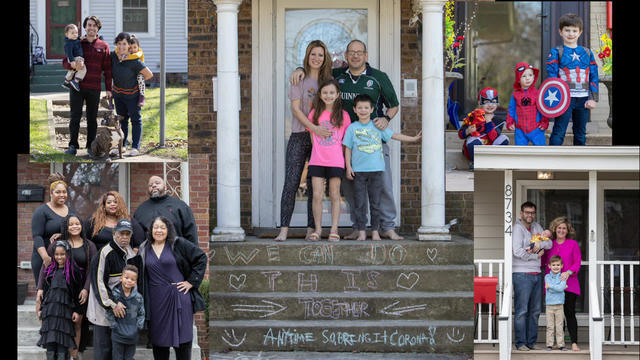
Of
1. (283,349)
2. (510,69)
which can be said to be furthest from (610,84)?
(510,69)

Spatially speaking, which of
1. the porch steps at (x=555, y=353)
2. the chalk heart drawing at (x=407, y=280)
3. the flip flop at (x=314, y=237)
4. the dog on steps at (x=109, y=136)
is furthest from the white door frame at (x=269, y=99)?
the dog on steps at (x=109, y=136)

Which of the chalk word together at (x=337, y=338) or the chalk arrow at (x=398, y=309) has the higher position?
the chalk arrow at (x=398, y=309)

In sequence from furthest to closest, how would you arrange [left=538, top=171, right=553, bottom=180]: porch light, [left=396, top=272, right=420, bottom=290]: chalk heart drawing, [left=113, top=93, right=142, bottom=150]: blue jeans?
1. [left=538, top=171, right=553, bottom=180]: porch light
2. [left=396, top=272, right=420, bottom=290]: chalk heart drawing
3. [left=113, top=93, right=142, bottom=150]: blue jeans

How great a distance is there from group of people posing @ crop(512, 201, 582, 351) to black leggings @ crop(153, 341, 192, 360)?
2971 millimetres

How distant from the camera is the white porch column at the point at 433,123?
8141mm

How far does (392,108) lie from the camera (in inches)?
332

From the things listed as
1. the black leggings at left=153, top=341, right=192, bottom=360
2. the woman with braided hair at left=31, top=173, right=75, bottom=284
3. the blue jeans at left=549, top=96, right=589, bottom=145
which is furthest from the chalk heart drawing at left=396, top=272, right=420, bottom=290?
the woman with braided hair at left=31, top=173, right=75, bottom=284

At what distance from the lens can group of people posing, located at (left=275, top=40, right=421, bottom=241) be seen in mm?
8109

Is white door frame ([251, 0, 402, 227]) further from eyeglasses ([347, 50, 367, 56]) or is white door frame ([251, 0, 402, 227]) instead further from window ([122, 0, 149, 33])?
window ([122, 0, 149, 33])

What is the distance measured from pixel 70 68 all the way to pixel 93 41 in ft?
0.93

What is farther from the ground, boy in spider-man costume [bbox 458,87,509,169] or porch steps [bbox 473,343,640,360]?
boy in spider-man costume [bbox 458,87,509,169]

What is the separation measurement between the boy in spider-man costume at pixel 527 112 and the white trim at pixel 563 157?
21 cm

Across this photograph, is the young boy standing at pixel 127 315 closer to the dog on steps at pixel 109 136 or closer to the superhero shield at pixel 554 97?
the dog on steps at pixel 109 136

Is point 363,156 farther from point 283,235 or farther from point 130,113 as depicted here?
point 130,113
